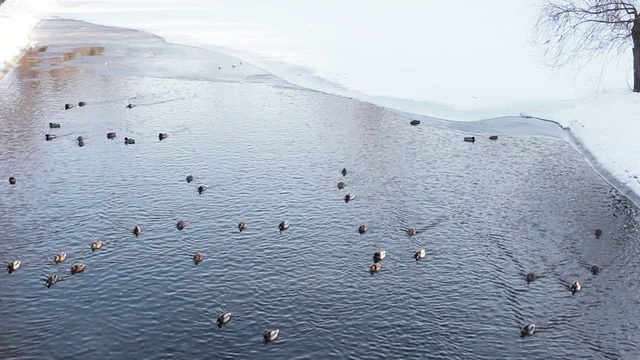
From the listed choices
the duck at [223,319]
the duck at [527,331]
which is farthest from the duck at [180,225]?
the duck at [527,331]

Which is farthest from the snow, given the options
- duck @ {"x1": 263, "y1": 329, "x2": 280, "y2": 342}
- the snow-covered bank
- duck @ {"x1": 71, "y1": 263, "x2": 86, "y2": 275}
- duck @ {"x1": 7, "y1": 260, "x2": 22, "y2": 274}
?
duck @ {"x1": 7, "y1": 260, "x2": 22, "y2": 274}

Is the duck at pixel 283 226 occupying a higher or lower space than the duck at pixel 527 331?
lower

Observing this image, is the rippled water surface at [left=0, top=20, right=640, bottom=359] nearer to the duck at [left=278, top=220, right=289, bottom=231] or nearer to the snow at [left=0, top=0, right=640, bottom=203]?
the duck at [left=278, top=220, right=289, bottom=231]

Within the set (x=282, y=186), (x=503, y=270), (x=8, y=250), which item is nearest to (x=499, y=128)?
(x=282, y=186)

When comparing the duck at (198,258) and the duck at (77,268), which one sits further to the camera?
the duck at (198,258)

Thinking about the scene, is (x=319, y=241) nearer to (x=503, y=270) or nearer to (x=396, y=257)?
(x=396, y=257)

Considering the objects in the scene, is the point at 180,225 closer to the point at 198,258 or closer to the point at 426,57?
the point at 198,258

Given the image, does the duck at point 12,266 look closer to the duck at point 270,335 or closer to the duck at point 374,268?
the duck at point 270,335
